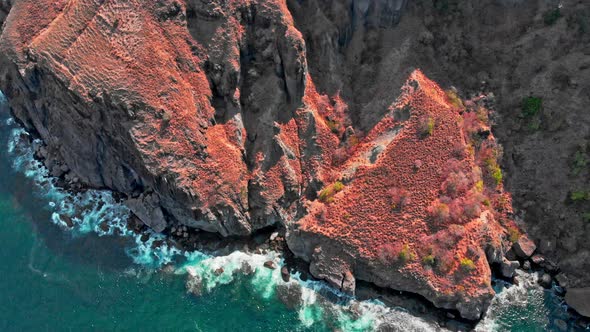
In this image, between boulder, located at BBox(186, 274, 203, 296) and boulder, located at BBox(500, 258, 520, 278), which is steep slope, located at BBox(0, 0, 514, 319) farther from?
boulder, located at BBox(186, 274, 203, 296)

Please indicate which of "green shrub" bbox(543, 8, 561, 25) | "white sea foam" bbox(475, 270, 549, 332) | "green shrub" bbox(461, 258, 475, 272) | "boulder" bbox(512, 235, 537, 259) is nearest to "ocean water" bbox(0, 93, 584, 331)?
"white sea foam" bbox(475, 270, 549, 332)

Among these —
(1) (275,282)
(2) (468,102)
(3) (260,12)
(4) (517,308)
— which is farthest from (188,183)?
(4) (517,308)

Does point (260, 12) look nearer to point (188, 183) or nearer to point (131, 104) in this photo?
point (131, 104)

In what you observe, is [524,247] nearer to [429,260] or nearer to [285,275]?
[429,260]

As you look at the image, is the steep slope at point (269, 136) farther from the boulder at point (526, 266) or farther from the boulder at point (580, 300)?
the boulder at point (580, 300)

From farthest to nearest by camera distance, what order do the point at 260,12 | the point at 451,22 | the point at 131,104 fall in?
the point at 451,22, the point at 260,12, the point at 131,104

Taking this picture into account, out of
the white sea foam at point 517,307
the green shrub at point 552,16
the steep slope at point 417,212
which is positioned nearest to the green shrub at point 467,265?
the steep slope at point 417,212

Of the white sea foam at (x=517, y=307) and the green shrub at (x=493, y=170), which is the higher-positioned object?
the green shrub at (x=493, y=170)
